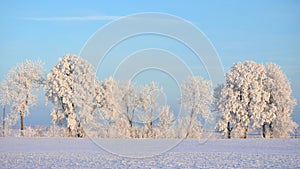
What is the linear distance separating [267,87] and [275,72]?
2.78 meters

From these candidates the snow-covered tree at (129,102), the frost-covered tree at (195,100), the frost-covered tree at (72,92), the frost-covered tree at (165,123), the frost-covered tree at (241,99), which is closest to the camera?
the frost-covered tree at (165,123)

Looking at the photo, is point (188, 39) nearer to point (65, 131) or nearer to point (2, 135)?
point (65, 131)

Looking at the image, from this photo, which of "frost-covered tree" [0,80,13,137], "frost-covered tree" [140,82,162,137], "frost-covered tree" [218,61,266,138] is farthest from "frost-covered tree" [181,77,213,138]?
"frost-covered tree" [0,80,13,137]

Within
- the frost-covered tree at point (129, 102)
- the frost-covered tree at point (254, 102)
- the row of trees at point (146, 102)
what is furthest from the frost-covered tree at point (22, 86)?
the frost-covered tree at point (254, 102)

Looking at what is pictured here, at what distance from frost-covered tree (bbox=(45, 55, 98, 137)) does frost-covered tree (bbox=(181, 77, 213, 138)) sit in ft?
40.7

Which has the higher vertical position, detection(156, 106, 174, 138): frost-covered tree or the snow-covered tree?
the snow-covered tree

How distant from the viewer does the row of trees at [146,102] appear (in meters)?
45.3

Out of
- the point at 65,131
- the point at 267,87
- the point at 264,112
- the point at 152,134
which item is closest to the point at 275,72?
the point at 267,87

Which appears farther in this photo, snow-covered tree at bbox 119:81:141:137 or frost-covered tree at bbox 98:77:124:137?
frost-covered tree at bbox 98:77:124:137

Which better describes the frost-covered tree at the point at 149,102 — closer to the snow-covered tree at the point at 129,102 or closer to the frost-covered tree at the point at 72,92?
the snow-covered tree at the point at 129,102

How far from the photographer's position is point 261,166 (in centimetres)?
2409

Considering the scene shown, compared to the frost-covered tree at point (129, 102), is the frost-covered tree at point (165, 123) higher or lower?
lower

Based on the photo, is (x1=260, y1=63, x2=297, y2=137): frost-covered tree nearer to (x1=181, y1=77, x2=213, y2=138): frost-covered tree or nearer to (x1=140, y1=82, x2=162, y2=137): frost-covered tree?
(x1=181, y1=77, x2=213, y2=138): frost-covered tree

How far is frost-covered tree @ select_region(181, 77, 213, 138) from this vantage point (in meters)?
43.2
